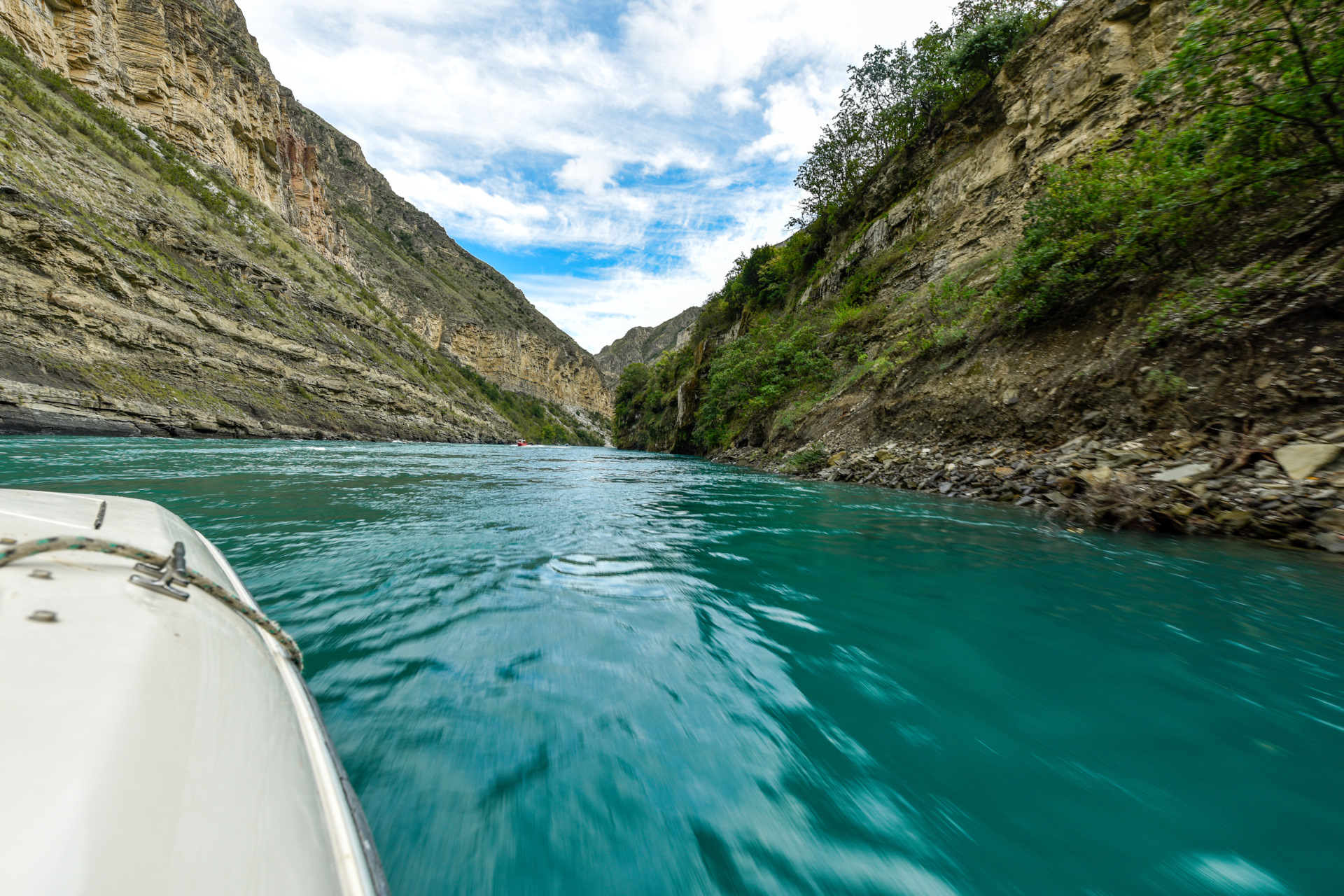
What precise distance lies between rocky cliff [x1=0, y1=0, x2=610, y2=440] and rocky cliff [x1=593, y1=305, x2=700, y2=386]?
210 ft

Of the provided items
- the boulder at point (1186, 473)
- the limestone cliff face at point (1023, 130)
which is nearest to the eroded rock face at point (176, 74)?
the limestone cliff face at point (1023, 130)

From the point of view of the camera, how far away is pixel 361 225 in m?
58.0

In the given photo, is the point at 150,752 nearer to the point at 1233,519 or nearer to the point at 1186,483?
the point at 1233,519

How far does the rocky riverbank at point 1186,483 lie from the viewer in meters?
3.60

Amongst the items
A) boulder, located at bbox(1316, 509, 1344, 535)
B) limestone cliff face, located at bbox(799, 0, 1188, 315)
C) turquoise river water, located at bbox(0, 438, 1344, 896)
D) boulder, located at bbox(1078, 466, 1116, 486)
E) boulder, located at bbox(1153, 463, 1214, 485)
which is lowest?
turquoise river water, located at bbox(0, 438, 1344, 896)

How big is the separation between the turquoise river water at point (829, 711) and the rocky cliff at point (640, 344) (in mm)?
91550

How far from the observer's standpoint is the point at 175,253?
1883 centimetres

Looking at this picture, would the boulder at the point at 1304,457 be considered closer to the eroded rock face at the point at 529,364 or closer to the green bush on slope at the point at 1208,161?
the green bush on slope at the point at 1208,161

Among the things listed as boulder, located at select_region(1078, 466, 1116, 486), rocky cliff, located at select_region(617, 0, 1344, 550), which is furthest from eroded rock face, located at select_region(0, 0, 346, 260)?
boulder, located at select_region(1078, 466, 1116, 486)

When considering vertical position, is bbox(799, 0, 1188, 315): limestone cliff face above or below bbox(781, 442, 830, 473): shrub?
above

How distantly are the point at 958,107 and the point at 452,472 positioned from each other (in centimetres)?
1692

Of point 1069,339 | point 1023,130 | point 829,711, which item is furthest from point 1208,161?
point 829,711

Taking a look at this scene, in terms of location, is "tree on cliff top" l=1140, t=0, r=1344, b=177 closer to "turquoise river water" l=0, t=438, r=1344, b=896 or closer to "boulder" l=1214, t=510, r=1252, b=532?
"boulder" l=1214, t=510, r=1252, b=532

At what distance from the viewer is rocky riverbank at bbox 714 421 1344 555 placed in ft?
11.8
